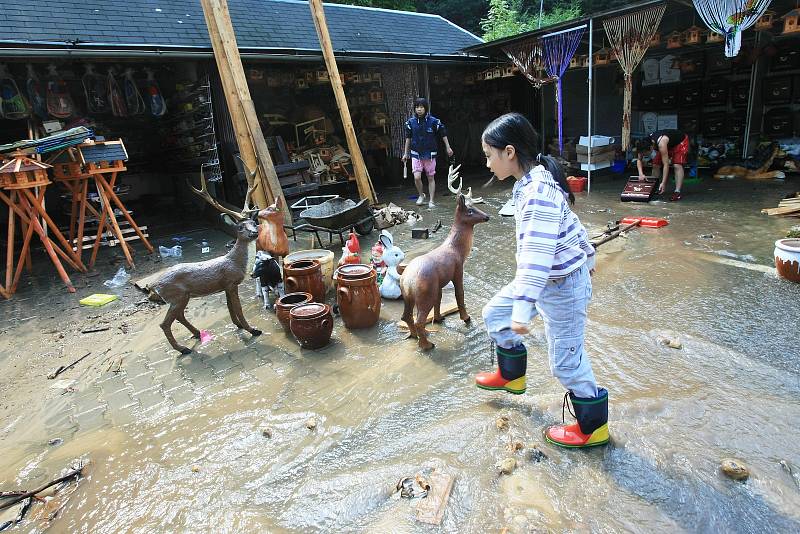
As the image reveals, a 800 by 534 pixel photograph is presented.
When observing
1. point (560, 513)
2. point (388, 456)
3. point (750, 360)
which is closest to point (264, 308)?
point (388, 456)

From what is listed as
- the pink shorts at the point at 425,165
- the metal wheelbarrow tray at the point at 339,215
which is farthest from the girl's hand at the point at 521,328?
the pink shorts at the point at 425,165

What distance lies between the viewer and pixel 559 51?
36.5ft

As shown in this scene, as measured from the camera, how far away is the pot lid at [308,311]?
447cm

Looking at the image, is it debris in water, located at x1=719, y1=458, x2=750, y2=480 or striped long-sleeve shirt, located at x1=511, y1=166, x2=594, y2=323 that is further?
debris in water, located at x1=719, y1=458, x2=750, y2=480

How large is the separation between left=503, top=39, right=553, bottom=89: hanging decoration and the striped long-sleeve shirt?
33.5 ft

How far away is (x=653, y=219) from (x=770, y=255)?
1938 mm

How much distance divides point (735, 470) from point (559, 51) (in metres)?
10.5

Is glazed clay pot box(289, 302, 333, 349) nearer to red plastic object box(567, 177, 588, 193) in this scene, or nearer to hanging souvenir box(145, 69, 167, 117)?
red plastic object box(567, 177, 588, 193)

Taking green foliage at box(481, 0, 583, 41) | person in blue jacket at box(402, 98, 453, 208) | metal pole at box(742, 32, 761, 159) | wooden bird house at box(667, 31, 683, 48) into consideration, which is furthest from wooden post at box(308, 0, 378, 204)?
green foliage at box(481, 0, 583, 41)

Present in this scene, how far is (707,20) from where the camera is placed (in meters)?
8.74

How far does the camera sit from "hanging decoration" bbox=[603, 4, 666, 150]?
31.0ft

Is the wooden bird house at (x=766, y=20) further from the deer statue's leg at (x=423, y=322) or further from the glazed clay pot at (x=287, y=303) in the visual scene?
the glazed clay pot at (x=287, y=303)

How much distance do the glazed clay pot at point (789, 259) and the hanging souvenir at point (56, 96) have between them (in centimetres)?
1211

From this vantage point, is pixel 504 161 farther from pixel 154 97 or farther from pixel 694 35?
pixel 154 97
